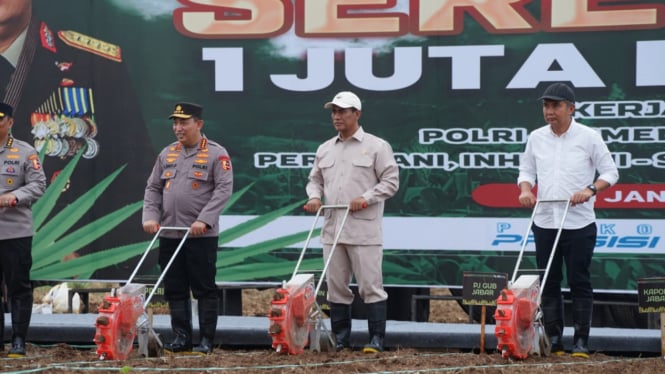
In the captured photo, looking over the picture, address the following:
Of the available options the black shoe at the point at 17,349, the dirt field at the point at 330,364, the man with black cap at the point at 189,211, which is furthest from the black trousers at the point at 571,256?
the black shoe at the point at 17,349

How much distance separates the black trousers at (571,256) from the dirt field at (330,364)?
1.36ft

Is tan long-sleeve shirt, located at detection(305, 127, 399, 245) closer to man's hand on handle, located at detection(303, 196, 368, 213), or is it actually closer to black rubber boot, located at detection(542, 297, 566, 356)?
man's hand on handle, located at detection(303, 196, 368, 213)

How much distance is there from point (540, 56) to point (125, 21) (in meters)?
3.13

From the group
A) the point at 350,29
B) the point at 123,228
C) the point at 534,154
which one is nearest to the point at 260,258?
the point at 123,228

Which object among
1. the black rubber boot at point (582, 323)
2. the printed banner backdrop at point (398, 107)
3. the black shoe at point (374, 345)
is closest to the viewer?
the black rubber boot at point (582, 323)

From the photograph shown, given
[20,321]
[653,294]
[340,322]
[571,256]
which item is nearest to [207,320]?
[340,322]

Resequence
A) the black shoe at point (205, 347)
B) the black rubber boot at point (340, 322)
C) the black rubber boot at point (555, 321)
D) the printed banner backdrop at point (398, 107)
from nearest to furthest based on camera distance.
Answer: the black rubber boot at point (555, 321)
the black shoe at point (205, 347)
the black rubber boot at point (340, 322)
the printed banner backdrop at point (398, 107)

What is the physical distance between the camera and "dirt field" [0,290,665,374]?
19.9 ft

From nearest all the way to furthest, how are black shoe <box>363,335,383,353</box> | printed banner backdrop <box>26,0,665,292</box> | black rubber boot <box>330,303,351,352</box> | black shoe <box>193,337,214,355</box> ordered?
black shoe <box>363,335,383,353</box>, black shoe <box>193,337,214,355</box>, black rubber boot <box>330,303,351,352</box>, printed banner backdrop <box>26,0,665,292</box>

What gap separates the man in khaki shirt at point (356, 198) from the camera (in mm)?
6938

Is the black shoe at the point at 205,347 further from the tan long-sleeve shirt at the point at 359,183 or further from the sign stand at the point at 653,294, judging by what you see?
the sign stand at the point at 653,294

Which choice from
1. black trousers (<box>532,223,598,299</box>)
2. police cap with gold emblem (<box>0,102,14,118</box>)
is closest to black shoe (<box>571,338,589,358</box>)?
black trousers (<box>532,223,598,299</box>)

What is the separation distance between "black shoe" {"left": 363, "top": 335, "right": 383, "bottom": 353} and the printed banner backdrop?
1.26m

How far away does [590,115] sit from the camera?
791 centimetres
